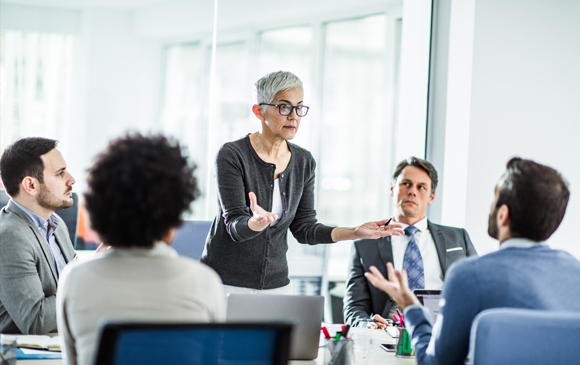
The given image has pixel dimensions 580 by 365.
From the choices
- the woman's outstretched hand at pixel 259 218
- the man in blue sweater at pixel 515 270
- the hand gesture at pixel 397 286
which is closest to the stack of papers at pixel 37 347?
the woman's outstretched hand at pixel 259 218

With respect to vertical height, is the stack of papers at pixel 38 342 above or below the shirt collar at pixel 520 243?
below

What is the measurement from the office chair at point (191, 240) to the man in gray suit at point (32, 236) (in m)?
0.54

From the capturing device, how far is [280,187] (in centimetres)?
235

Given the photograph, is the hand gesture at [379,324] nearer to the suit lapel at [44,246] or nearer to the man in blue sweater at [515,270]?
the man in blue sweater at [515,270]

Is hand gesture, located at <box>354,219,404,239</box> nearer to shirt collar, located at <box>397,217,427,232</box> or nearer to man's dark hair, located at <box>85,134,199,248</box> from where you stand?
shirt collar, located at <box>397,217,427,232</box>

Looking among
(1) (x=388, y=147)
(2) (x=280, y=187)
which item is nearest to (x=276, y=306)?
(2) (x=280, y=187)

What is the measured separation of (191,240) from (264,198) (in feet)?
2.17

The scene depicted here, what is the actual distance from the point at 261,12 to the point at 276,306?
3.43 m

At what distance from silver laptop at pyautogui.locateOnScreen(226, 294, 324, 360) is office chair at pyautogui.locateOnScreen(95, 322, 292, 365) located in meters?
0.47

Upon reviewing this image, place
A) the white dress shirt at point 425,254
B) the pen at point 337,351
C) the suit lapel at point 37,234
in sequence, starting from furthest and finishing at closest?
the white dress shirt at point 425,254 → the suit lapel at point 37,234 → the pen at point 337,351

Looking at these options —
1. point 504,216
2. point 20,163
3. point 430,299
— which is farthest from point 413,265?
point 20,163

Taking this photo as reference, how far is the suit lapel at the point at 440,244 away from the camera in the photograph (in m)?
2.80

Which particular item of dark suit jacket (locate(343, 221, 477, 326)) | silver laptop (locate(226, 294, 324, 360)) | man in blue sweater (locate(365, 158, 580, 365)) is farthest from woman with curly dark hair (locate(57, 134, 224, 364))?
dark suit jacket (locate(343, 221, 477, 326))

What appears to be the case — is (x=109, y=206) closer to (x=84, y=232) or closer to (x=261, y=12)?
(x=84, y=232)
